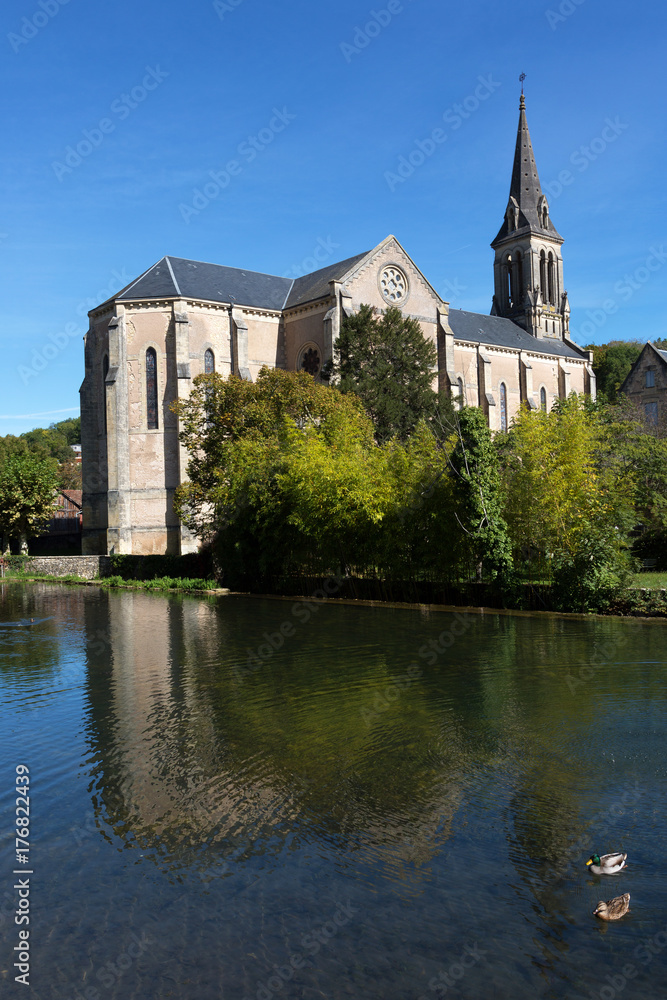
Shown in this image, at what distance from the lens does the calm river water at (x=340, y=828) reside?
5277mm

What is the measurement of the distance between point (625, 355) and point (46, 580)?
6261 cm

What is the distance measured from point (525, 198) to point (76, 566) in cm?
4810

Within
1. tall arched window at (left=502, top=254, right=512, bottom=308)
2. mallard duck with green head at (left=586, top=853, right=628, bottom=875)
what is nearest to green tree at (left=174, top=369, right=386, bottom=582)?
mallard duck with green head at (left=586, top=853, right=628, bottom=875)

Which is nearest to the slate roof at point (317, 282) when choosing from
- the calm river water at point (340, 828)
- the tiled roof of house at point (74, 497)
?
the tiled roof of house at point (74, 497)

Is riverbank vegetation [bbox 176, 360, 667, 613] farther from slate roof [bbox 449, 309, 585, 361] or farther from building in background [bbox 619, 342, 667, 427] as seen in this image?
slate roof [bbox 449, 309, 585, 361]

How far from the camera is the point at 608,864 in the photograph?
6.25 meters

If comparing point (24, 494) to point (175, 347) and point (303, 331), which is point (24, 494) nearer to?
point (175, 347)

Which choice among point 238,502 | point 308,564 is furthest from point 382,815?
point 238,502

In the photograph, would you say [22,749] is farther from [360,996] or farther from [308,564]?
[308,564]

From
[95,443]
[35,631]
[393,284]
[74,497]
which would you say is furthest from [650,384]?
[74,497]

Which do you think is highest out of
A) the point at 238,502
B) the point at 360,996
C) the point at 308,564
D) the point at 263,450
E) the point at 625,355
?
the point at 625,355

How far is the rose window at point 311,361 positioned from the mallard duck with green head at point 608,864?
42.0 m

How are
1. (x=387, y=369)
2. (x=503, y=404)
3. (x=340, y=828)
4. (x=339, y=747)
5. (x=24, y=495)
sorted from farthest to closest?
(x=503, y=404), (x=24, y=495), (x=387, y=369), (x=339, y=747), (x=340, y=828)

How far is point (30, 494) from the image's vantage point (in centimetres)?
4744
